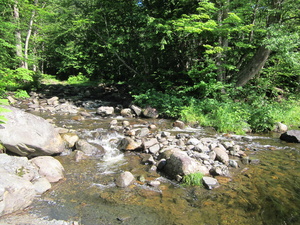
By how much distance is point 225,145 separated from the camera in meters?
7.23

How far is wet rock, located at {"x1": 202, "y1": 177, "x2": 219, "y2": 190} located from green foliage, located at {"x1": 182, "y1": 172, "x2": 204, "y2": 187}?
95 mm

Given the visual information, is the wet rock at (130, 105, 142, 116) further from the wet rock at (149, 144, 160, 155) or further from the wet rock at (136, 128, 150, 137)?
the wet rock at (149, 144, 160, 155)

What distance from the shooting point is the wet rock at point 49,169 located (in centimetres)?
470

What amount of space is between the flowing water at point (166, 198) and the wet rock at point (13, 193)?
0.67 ft

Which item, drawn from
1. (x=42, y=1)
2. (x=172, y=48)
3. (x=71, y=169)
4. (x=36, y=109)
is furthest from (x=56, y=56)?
(x=71, y=169)

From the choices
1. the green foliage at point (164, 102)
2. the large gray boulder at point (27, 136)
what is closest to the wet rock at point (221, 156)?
the large gray boulder at point (27, 136)

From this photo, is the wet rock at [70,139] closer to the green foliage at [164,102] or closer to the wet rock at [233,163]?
the wet rock at [233,163]

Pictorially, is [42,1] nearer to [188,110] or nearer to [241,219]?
[188,110]

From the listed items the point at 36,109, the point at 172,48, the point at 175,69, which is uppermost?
the point at 172,48

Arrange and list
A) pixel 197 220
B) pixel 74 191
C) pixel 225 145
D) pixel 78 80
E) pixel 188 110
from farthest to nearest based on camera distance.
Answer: pixel 78 80 → pixel 188 110 → pixel 225 145 → pixel 74 191 → pixel 197 220

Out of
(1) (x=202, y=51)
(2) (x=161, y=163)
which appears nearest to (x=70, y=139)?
(2) (x=161, y=163)

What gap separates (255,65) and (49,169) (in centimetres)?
1227

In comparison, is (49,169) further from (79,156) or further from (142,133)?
(142,133)

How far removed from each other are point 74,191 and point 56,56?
29786mm
